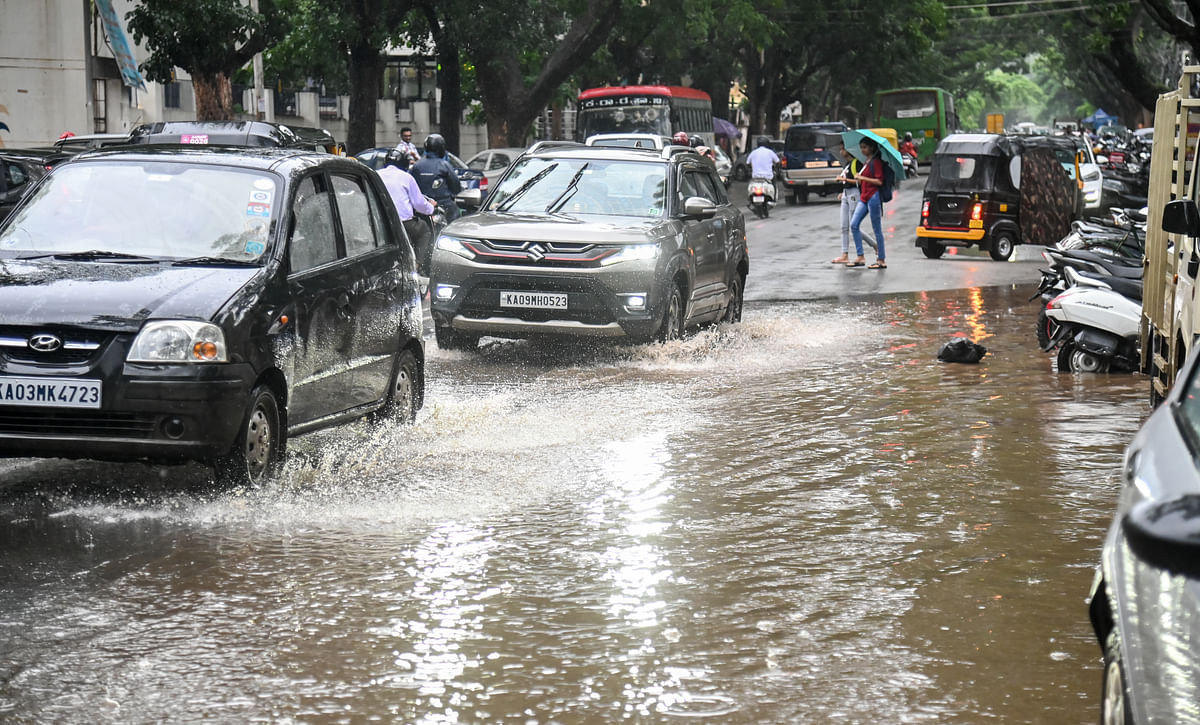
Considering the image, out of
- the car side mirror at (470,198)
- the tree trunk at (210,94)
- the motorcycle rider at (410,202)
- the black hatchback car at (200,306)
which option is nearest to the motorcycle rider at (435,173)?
the motorcycle rider at (410,202)

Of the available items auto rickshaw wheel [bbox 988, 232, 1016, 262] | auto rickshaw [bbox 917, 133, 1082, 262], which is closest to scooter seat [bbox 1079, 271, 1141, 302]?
auto rickshaw [bbox 917, 133, 1082, 262]

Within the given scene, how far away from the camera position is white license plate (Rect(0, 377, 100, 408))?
6.70 m

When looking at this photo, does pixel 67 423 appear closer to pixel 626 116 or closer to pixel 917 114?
pixel 626 116

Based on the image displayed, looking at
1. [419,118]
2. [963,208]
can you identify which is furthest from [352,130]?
[419,118]

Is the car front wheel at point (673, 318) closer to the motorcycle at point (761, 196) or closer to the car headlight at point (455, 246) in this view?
the car headlight at point (455, 246)

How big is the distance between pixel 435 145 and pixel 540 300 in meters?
7.12

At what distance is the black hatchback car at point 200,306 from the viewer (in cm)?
677

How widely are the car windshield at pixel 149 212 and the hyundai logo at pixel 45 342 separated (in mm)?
923

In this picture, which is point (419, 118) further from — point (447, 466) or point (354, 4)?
point (447, 466)

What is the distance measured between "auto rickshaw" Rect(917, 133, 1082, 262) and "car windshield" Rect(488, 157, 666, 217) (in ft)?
36.4

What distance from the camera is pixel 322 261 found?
26.9ft

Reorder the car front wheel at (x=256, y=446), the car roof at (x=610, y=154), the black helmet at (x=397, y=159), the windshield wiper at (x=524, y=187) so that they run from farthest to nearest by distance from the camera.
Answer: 1. the black helmet at (x=397, y=159)
2. the car roof at (x=610, y=154)
3. the windshield wiper at (x=524, y=187)
4. the car front wheel at (x=256, y=446)

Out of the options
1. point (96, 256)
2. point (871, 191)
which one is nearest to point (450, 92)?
point (871, 191)

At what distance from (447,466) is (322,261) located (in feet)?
4.01
